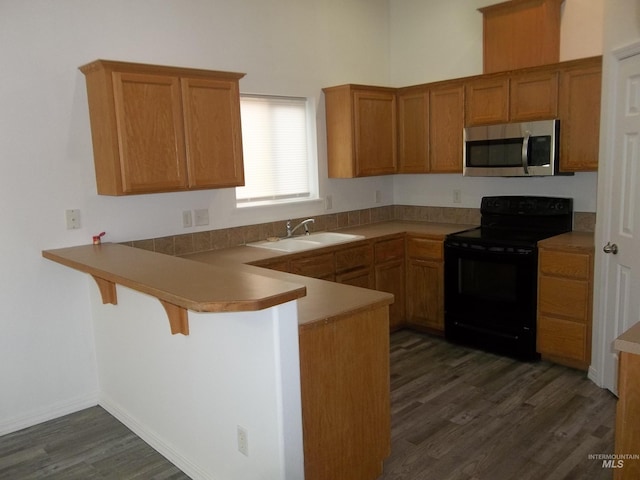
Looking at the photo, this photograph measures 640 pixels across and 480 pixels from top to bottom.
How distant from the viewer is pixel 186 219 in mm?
3865

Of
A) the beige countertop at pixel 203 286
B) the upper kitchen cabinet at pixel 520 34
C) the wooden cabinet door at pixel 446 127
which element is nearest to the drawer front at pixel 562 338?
the wooden cabinet door at pixel 446 127

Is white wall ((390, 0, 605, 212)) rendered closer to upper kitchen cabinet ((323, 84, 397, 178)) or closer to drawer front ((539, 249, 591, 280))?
upper kitchen cabinet ((323, 84, 397, 178))

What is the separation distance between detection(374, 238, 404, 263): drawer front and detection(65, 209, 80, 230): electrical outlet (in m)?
2.26

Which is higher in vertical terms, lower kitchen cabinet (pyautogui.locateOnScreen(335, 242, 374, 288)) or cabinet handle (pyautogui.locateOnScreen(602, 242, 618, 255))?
cabinet handle (pyautogui.locateOnScreen(602, 242, 618, 255))

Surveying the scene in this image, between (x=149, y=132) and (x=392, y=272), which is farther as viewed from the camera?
(x=392, y=272)

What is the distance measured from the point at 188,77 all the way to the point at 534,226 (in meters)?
2.91

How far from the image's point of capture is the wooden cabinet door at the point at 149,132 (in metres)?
3.10

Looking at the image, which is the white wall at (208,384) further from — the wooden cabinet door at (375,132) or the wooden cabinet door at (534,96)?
the wooden cabinet door at (534,96)

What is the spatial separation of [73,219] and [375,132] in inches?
104

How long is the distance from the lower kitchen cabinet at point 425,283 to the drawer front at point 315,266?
35.3 inches

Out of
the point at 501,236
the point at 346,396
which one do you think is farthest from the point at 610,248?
the point at 346,396

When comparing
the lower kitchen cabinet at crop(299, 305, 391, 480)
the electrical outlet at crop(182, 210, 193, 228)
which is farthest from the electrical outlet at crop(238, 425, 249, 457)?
the electrical outlet at crop(182, 210, 193, 228)

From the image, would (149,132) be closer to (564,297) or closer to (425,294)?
(425,294)

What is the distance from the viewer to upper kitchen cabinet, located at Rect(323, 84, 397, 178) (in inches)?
180
